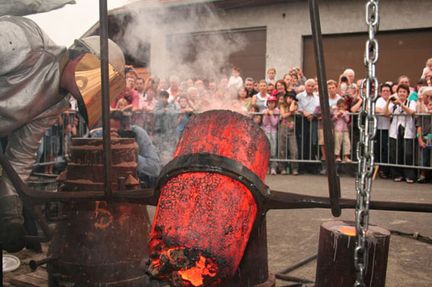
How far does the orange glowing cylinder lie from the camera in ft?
6.54

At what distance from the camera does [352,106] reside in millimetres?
8453

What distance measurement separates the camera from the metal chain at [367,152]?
1.72 metres

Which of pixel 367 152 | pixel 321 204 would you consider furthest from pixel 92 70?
pixel 367 152

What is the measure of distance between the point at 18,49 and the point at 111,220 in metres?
1.87

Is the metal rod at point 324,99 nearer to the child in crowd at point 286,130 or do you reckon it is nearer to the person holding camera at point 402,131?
the person holding camera at point 402,131

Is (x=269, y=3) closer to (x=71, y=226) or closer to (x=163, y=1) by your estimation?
(x=163, y=1)

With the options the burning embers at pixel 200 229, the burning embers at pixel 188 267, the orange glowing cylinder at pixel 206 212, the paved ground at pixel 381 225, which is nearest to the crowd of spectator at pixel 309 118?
the paved ground at pixel 381 225

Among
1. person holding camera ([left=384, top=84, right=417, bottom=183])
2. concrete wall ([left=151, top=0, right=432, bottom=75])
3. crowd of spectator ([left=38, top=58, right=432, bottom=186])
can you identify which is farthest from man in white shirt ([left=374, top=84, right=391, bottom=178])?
concrete wall ([left=151, top=0, right=432, bottom=75])

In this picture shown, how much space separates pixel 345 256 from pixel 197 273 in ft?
3.74

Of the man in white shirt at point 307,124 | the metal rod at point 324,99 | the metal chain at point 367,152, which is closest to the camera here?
the metal chain at point 367,152

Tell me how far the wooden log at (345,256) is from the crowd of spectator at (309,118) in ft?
12.5

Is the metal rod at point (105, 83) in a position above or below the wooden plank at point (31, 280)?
above

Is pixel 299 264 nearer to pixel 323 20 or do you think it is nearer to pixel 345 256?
pixel 345 256

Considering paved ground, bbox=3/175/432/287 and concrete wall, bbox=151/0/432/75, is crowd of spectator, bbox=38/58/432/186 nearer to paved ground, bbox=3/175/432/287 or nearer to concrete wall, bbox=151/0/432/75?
paved ground, bbox=3/175/432/287
